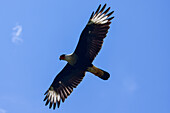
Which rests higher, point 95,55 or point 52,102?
point 95,55

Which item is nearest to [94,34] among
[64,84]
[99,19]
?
[99,19]

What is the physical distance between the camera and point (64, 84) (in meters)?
13.6

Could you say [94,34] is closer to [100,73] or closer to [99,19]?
[99,19]

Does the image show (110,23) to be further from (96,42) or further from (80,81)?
(80,81)

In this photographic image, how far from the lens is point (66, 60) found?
1300 cm

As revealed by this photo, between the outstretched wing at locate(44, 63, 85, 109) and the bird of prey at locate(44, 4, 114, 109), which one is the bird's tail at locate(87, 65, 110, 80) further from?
the outstretched wing at locate(44, 63, 85, 109)

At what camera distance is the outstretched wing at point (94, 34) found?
12377 mm

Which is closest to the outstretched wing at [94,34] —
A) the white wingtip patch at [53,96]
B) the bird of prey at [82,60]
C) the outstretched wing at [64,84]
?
the bird of prey at [82,60]

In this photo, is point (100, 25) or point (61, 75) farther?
point (61, 75)

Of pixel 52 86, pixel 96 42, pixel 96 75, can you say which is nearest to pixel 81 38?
pixel 96 42

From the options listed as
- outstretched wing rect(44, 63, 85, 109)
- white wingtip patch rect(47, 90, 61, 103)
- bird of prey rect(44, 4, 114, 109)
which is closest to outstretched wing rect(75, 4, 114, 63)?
bird of prey rect(44, 4, 114, 109)

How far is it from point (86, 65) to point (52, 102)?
5.86 ft

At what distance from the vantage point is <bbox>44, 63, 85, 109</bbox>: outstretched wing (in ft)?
43.6

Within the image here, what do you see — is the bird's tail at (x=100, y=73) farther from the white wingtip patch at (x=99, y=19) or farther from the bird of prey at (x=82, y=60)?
the white wingtip patch at (x=99, y=19)
